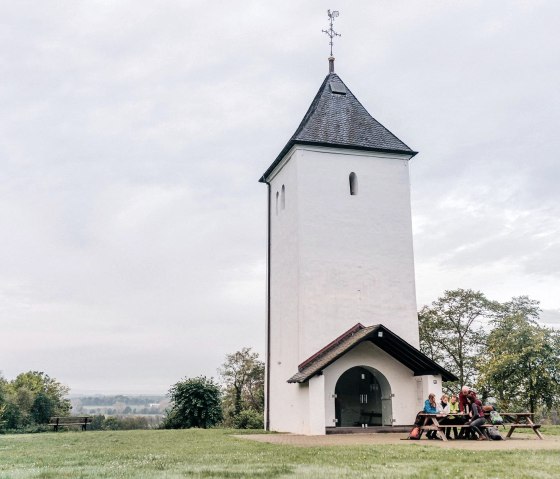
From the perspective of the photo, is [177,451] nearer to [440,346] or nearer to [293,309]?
[293,309]

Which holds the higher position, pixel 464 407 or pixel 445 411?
pixel 464 407

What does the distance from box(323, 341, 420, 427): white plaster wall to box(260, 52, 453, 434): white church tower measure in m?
0.03

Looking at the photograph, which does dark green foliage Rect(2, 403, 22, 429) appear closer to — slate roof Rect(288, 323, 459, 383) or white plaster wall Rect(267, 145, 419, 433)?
white plaster wall Rect(267, 145, 419, 433)

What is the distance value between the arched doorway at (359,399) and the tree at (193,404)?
742 cm

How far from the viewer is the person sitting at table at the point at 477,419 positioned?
557 inches

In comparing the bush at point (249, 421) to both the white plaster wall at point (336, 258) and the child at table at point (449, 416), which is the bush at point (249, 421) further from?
the child at table at point (449, 416)

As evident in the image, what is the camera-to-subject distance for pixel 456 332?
1262 inches

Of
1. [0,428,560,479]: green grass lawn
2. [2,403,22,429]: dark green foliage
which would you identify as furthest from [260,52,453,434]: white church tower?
[2,403,22,429]: dark green foliage

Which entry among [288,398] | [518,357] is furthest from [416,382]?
[518,357]

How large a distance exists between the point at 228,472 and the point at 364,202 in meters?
14.8

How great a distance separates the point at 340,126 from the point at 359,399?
1027 cm

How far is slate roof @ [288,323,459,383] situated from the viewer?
58.0 ft

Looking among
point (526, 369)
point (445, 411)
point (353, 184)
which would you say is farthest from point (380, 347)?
point (526, 369)

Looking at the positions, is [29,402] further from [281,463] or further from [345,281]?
[281,463]
